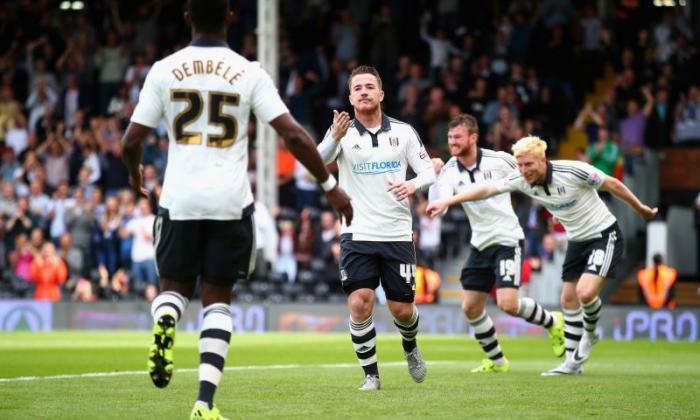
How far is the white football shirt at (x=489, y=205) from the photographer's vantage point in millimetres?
13758

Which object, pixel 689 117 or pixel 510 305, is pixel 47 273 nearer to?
pixel 689 117

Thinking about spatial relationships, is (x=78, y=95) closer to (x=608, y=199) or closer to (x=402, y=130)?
(x=608, y=199)

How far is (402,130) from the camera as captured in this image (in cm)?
1144

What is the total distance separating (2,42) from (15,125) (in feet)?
13.5

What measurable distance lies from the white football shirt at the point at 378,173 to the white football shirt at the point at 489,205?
7.82ft

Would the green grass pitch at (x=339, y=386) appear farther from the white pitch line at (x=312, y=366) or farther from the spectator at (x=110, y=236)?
the spectator at (x=110, y=236)

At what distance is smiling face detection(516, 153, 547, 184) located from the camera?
41.9 ft

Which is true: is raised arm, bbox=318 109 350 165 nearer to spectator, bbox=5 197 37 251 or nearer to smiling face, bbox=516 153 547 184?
smiling face, bbox=516 153 547 184

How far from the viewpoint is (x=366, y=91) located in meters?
11.3

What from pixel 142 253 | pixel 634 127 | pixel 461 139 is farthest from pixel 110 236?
pixel 461 139

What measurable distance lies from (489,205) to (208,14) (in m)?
6.25

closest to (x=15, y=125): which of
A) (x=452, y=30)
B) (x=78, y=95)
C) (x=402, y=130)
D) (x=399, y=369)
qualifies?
(x=78, y=95)

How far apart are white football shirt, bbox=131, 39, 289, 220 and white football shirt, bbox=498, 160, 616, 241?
513 cm

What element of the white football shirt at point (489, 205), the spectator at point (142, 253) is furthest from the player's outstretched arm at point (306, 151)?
the spectator at point (142, 253)
